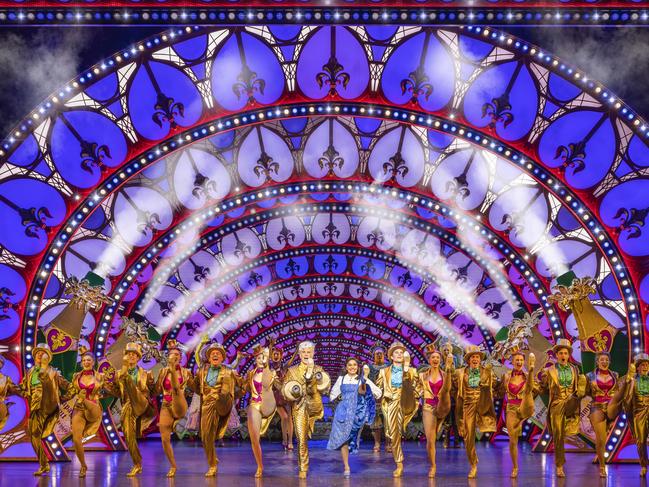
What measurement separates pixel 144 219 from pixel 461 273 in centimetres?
1269

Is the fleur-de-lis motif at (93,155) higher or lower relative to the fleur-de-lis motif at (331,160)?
lower

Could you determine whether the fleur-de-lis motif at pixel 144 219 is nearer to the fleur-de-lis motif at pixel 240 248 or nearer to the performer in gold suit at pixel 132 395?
the fleur-de-lis motif at pixel 240 248

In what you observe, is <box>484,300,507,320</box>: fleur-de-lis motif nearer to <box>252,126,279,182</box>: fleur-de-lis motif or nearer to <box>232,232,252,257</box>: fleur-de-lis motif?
<box>232,232,252,257</box>: fleur-de-lis motif

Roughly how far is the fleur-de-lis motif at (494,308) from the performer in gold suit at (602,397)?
13164mm

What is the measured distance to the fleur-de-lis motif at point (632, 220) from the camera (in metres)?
14.8

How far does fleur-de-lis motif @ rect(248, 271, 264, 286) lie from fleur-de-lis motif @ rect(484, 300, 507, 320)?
9.63m

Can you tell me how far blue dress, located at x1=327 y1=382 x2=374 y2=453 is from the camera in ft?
40.4

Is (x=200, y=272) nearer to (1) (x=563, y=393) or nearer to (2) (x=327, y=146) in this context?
(2) (x=327, y=146)

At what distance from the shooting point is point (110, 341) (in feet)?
84.0

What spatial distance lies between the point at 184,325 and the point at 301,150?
13.8m

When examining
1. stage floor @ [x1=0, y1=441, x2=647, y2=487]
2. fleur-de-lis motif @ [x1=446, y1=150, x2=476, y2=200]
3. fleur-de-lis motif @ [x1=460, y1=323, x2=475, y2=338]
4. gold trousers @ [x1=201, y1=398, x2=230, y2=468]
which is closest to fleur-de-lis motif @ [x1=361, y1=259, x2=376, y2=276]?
fleur-de-lis motif @ [x1=460, y1=323, x2=475, y2=338]

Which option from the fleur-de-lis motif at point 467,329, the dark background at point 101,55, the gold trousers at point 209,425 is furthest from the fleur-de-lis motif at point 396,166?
the fleur-de-lis motif at point 467,329

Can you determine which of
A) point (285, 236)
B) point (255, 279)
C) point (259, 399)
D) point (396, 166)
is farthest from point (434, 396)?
point (255, 279)

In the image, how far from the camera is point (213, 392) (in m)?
12.4
